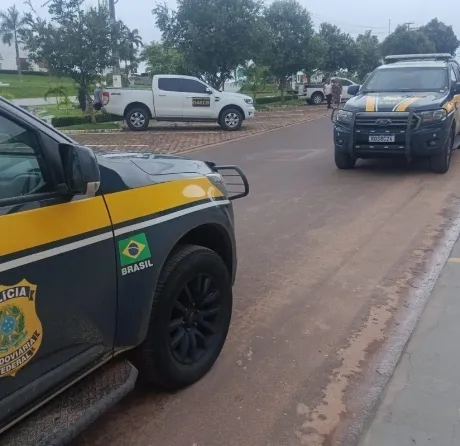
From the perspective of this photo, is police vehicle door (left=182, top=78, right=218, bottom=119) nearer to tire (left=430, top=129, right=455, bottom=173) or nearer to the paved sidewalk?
tire (left=430, top=129, right=455, bottom=173)

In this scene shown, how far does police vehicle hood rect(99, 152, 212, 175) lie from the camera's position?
316cm

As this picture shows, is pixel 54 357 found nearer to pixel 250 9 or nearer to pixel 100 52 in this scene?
pixel 100 52

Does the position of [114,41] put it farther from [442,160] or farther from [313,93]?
[313,93]

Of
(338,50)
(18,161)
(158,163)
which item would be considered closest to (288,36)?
(338,50)

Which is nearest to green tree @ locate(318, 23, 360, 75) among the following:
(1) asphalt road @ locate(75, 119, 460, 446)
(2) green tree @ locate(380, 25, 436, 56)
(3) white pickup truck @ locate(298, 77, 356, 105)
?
(3) white pickup truck @ locate(298, 77, 356, 105)

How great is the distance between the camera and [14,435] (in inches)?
91.4

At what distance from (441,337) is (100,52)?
18788 millimetres

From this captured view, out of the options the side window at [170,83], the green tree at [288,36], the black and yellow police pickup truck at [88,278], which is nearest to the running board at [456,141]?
the black and yellow police pickup truck at [88,278]

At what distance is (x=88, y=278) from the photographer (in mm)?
2562

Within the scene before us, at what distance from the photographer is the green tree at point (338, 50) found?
43.6 m

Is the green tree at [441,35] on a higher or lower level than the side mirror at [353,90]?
higher

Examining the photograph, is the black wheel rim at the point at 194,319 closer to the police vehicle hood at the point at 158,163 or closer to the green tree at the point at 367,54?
the police vehicle hood at the point at 158,163

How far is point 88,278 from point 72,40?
762 inches

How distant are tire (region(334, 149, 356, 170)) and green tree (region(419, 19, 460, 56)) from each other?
61.5 meters
